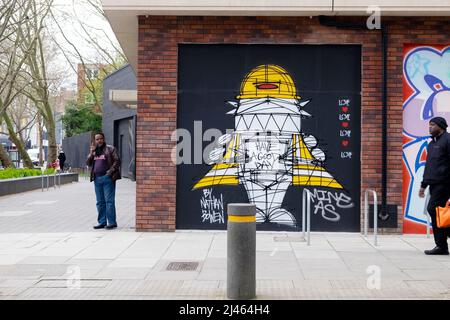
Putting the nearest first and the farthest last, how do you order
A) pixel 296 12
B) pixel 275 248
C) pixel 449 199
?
pixel 449 199, pixel 275 248, pixel 296 12

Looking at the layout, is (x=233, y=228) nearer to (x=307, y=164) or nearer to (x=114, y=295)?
(x=114, y=295)

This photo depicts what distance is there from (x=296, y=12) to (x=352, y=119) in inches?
87.4

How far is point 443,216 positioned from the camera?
29.3ft

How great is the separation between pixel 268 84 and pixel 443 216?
13.7 feet

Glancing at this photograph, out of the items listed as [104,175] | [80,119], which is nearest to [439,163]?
[104,175]

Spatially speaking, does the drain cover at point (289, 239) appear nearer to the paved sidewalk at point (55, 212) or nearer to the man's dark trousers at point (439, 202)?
the man's dark trousers at point (439, 202)

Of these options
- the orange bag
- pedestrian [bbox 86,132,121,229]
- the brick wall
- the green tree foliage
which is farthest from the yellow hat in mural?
the green tree foliage

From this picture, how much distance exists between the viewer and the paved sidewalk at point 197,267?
7012 millimetres

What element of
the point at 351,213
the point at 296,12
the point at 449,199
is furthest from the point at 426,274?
the point at 296,12

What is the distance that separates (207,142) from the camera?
1167 centimetres
